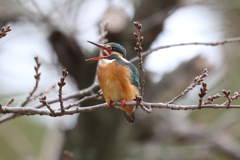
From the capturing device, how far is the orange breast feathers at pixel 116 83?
11.1 ft

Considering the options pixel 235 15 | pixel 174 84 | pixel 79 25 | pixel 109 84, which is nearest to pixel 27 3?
pixel 79 25

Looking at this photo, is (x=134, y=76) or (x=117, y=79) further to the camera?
(x=134, y=76)

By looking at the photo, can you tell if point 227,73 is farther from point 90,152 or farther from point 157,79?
point 90,152

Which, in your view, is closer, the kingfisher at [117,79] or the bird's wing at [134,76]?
the kingfisher at [117,79]

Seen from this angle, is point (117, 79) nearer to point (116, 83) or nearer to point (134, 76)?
point (116, 83)

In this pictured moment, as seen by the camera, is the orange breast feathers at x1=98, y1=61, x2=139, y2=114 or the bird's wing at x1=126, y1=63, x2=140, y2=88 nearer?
the orange breast feathers at x1=98, y1=61, x2=139, y2=114

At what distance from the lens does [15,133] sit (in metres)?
7.89

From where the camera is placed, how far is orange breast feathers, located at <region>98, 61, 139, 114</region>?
11.1 feet

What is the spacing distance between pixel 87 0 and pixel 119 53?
1818 mm

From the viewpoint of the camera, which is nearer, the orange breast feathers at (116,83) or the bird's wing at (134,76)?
the orange breast feathers at (116,83)

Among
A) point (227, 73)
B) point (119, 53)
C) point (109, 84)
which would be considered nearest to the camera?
point (109, 84)

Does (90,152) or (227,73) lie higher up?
(227,73)

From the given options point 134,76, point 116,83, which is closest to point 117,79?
point 116,83

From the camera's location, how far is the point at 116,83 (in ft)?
11.2
